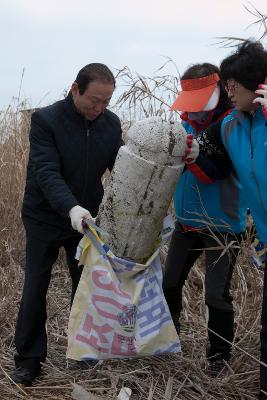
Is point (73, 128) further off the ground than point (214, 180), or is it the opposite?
point (73, 128)

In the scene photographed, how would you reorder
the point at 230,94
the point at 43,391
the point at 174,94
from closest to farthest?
1. the point at 230,94
2. the point at 43,391
3. the point at 174,94

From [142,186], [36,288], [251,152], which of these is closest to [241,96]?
[251,152]

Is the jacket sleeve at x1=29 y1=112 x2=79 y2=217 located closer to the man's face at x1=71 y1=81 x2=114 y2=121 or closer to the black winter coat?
the black winter coat

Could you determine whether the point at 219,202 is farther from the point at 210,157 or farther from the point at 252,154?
the point at 252,154

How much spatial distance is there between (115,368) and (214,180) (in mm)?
1000

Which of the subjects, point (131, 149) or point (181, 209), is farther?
point (181, 209)

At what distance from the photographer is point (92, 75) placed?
2.43 m

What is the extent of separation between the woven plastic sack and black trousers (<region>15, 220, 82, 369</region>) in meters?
0.27

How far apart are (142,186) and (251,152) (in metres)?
0.45

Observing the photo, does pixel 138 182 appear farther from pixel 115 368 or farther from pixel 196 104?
pixel 115 368

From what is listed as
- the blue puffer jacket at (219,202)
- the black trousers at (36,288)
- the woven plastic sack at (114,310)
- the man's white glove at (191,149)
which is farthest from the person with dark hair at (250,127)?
the black trousers at (36,288)

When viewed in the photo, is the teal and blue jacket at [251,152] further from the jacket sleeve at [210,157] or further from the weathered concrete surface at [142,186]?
the weathered concrete surface at [142,186]

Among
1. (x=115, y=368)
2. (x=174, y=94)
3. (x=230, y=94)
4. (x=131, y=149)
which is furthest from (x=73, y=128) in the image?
(x=174, y=94)

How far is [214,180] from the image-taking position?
2.56 meters
